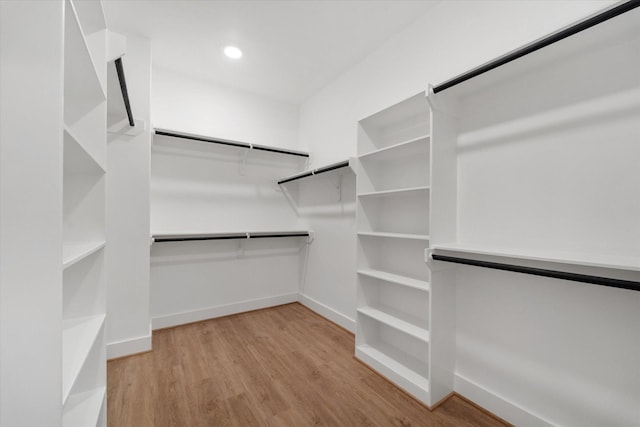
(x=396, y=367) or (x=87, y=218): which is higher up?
(x=87, y=218)

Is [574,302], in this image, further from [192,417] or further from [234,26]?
[234,26]

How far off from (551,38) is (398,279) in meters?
1.49

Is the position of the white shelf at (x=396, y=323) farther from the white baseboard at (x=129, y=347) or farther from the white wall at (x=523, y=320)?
the white baseboard at (x=129, y=347)

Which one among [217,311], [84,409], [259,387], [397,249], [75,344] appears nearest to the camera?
[75,344]

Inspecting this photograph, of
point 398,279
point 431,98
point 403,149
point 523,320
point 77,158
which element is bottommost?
point 523,320

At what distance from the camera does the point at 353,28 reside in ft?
7.05

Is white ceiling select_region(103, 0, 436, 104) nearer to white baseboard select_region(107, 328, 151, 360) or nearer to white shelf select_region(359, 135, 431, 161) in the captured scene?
white shelf select_region(359, 135, 431, 161)

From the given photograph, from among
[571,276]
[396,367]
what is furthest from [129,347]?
[571,276]

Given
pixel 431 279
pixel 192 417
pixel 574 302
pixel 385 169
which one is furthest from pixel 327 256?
pixel 574 302

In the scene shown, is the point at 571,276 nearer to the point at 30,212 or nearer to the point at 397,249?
the point at 397,249

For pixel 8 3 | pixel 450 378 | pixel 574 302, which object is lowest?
pixel 450 378

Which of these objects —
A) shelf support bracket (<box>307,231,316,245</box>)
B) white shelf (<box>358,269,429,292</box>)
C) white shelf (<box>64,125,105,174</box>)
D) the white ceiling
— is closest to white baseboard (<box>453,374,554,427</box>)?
white shelf (<box>358,269,429,292</box>)

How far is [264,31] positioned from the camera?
7.18ft

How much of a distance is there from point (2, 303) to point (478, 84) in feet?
7.03
